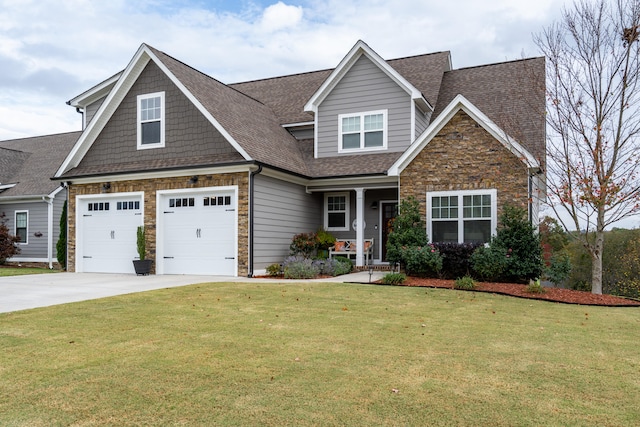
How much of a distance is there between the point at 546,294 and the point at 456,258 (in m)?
2.80

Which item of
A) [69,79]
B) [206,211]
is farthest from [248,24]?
[69,79]

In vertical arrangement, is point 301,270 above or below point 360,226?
below

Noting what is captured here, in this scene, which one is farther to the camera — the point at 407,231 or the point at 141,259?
the point at 141,259

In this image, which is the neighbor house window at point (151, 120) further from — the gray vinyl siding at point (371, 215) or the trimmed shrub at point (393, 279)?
the trimmed shrub at point (393, 279)

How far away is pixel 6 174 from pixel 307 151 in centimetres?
1582

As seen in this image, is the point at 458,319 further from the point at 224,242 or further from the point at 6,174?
the point at 6,174

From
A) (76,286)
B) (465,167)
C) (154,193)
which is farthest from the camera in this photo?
(154,193)

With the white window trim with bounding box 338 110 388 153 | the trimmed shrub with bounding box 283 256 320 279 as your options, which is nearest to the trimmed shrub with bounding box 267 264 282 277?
the trimmed shrub with bounding box 283 256 320 279

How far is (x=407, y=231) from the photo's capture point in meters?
14.0

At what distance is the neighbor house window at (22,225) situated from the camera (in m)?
22.9

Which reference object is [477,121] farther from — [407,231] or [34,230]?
[34,230]

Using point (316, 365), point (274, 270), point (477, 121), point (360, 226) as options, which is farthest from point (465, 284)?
point (316, 365)

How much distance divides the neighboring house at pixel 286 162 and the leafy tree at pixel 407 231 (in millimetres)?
483

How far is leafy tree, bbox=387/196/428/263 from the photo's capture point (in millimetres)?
13820
